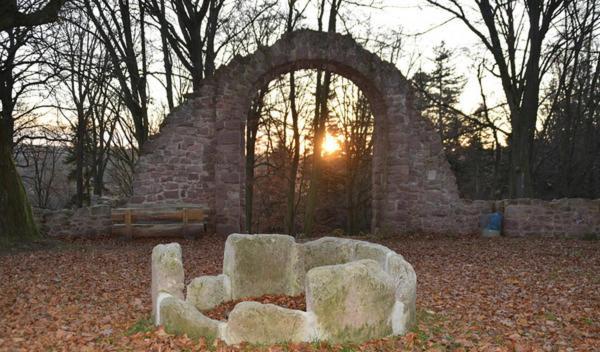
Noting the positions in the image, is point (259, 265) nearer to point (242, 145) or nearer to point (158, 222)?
point (158, 222)

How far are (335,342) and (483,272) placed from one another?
13.9 feet

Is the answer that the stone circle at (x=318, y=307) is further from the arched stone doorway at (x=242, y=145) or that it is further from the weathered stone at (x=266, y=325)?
the arched stone doorway at (x=242, y=145)

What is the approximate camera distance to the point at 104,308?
553 centimetres

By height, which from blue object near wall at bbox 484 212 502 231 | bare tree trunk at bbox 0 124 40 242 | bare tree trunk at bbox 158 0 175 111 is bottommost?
blue object near wall at bbox 484 212 502 231

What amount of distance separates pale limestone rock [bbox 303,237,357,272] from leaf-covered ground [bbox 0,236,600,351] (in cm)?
108

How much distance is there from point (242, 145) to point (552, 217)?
8122mm

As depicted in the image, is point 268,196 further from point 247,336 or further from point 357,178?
point 247,336

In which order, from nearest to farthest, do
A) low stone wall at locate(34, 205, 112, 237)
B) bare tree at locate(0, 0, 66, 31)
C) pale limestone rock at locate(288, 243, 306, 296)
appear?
pale limestone rock at locate(288, 243, 306, 296)
bare tree at locate(0, 0, 66, 31)
low stone wall at locate(34, 205, 112, 237)

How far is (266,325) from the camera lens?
396cm

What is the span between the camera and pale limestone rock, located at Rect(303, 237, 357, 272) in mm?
5492

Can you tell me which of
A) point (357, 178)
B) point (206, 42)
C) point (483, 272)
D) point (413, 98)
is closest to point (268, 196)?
point (357, 178)

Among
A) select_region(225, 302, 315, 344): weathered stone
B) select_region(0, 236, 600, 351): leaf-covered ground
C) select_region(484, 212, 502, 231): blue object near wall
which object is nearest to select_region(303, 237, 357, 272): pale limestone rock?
select_region(0, 236, 600, 351): leaf-covered ground

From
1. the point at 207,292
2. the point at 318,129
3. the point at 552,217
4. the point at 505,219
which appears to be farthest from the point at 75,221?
the point at 552,217

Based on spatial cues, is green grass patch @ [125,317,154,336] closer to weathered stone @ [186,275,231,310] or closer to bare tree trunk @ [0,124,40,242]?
weathered stone @ [186,275,231,310]
